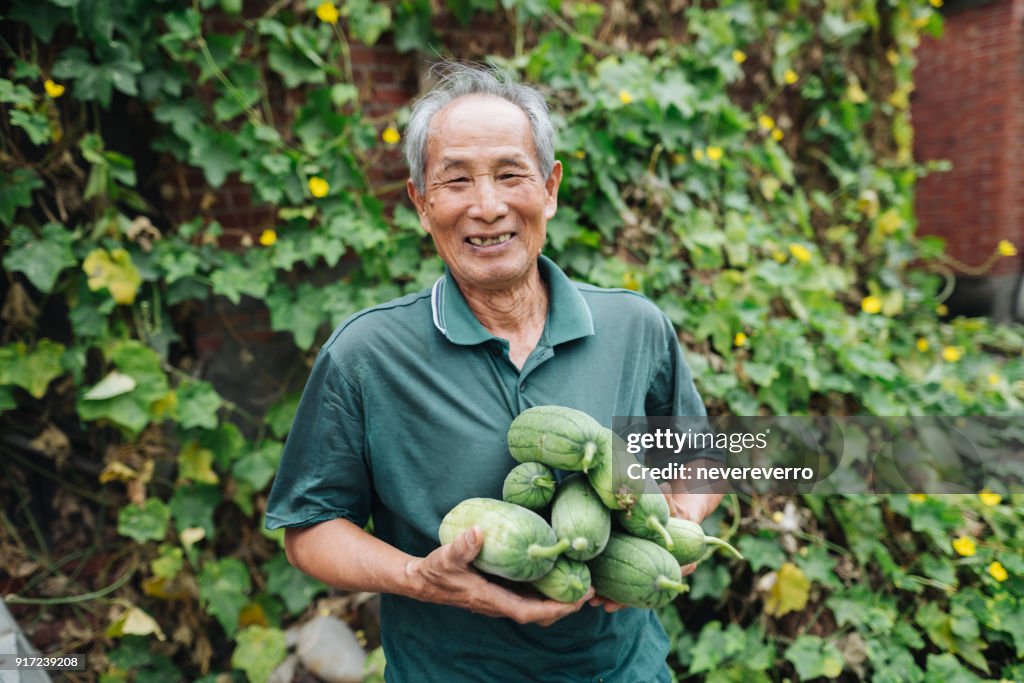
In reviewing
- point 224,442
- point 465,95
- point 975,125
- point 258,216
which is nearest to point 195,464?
point 224,442

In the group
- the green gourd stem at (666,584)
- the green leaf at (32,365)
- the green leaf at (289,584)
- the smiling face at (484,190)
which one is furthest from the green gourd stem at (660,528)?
the green leaf at (32,365)

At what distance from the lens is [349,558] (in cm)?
159

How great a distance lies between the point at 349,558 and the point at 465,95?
120 centimetres

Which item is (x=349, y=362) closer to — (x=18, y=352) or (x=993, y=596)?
(x=18, y=352)

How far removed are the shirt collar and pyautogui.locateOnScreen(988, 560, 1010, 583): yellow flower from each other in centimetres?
236

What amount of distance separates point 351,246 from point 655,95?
1806 millimetres

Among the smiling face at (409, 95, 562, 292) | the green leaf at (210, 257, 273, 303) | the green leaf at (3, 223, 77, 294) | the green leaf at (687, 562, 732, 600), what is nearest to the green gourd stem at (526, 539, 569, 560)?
the smiling face at (409, 95, 562, 292)

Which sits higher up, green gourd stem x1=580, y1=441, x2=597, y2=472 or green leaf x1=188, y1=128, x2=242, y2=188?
green leaf x1=188, y1=128, x2=242, y2=188

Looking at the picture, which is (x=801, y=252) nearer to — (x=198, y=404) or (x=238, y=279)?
(x=238, y=279)

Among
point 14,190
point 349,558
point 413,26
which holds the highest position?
point 413,26

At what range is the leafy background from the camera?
2762 mm

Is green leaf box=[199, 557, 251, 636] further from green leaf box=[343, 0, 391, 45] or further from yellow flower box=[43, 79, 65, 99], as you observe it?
green leaf box=[343, 0, 391, 45]

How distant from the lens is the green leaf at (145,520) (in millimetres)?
2793

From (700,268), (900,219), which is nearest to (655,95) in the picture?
(700,268)
